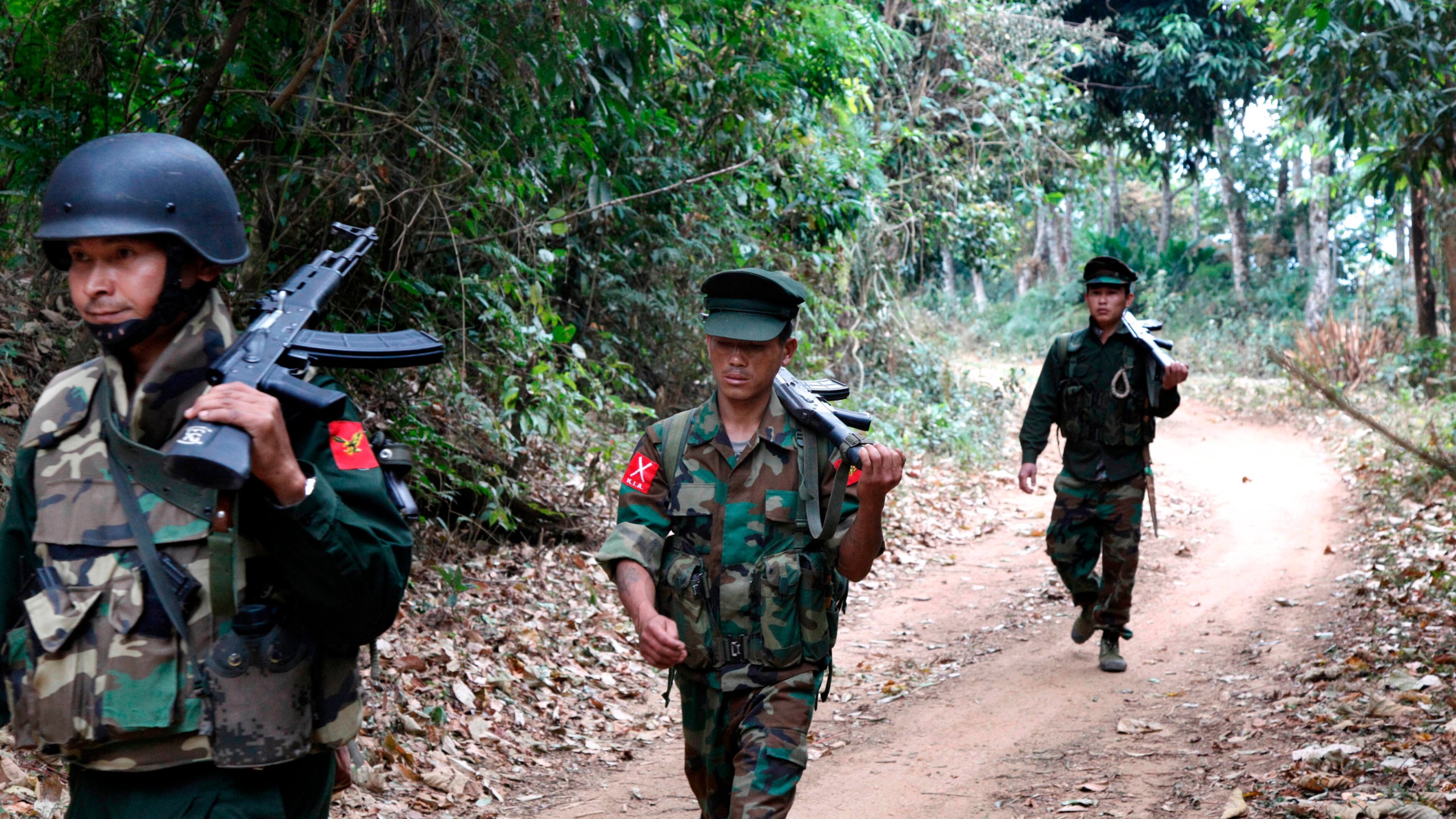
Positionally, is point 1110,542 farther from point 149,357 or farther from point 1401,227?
point 1401,227

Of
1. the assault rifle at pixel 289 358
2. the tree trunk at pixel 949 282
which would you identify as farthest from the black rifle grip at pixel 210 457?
the tree trunk at pixel 949 282

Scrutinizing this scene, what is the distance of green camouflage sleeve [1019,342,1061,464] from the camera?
7.16 meters

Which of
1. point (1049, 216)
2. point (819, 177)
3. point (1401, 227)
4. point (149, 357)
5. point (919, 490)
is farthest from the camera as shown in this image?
point (1049, 216)

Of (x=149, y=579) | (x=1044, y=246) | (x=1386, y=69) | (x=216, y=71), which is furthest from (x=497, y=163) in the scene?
(x=1044, y=246)

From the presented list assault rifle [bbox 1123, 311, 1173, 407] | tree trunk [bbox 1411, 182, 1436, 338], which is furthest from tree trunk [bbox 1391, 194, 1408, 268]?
assault rifle [bbox 1123, 311, 1173, 407]

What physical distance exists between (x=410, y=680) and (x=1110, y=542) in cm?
409

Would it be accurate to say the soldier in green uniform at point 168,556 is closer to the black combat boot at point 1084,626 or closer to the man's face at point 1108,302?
the man's face at point 1108,302

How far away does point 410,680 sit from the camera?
19.1ft

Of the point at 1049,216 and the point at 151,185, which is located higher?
the point at 1049,216

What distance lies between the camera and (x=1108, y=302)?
6.93 m

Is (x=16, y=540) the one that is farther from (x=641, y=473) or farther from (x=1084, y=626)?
(x=1084, y=626)

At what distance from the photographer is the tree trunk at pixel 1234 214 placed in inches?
954

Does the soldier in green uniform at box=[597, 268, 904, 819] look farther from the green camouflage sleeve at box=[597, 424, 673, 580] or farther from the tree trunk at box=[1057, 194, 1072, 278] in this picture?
the tree trunk at box=[1057, 194, 1072, 278]

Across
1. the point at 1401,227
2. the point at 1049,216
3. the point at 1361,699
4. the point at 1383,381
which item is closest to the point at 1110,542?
the point at 1361,699
